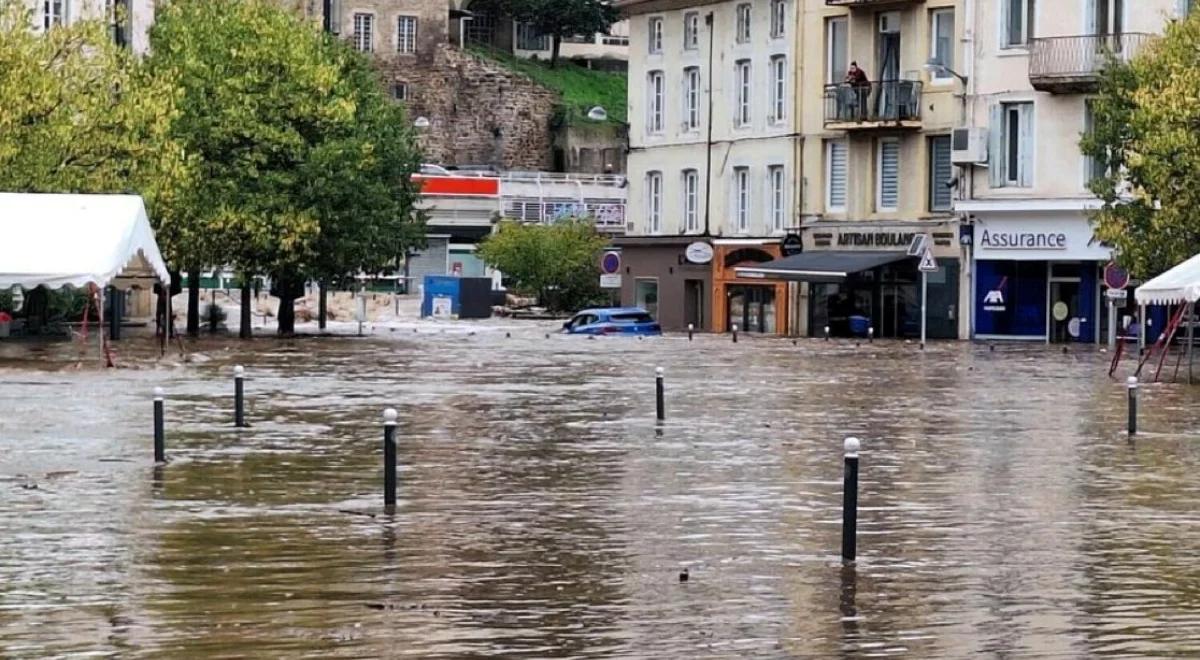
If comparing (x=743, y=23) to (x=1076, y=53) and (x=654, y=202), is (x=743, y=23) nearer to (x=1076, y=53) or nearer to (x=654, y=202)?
(x=654, y=202)

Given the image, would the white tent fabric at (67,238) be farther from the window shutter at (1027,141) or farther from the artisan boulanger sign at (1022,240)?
the window shutter at (1027,141)

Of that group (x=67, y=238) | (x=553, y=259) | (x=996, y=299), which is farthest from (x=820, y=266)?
(x=67, y=238)

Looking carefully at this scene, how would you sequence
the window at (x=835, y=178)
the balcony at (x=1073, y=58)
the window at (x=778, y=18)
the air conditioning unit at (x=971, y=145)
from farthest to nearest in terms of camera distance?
the window at (x=778, y=18) < the window at (x=835, y=178) < the air conditioning unit at (x=971, y=145) < the balcony at (x=1073, y=58)

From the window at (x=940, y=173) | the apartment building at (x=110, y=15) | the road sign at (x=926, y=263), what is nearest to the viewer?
the apartment building at (x=110, y=15)

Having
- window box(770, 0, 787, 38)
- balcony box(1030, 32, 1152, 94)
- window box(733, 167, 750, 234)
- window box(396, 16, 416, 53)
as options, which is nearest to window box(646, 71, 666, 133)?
window box(733, 167, 750, 234)

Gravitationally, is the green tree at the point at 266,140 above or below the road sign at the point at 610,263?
above

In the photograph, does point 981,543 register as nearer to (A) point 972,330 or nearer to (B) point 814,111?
(A) point 972,330

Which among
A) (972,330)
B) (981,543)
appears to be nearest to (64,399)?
(981,543)

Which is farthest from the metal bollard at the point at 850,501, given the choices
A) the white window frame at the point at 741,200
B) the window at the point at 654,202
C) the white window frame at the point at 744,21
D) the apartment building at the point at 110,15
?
the window at the point at 654,202

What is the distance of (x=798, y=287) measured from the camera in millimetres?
69250

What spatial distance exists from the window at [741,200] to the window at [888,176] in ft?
19.1

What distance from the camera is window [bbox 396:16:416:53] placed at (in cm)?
12169

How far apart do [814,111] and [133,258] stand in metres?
26.8

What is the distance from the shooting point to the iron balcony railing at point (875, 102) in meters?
65.5
